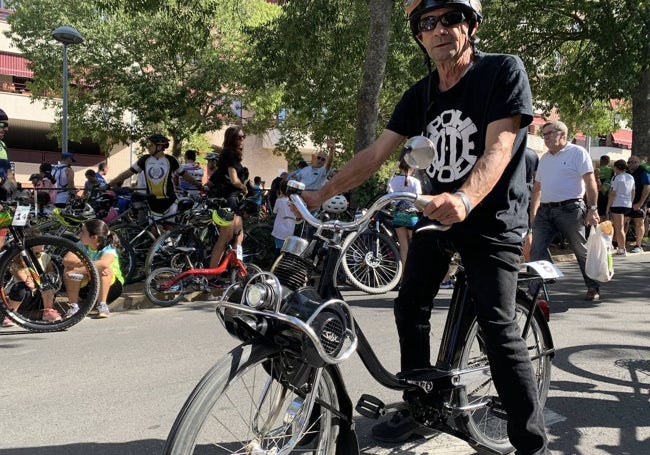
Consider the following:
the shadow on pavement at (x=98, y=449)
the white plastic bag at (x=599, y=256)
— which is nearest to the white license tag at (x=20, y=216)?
the shadow on pavement at (x=98, y=449)

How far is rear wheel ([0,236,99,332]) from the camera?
553 cm

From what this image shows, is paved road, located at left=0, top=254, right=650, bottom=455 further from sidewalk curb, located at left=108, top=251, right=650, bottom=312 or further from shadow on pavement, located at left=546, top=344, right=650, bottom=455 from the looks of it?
sidewalk curb, located at left=108, top=251, right=650, bottom=312

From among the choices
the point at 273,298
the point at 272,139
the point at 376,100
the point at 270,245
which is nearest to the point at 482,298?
the point at 273,298

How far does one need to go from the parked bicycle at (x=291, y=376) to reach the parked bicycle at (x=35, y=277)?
356cm

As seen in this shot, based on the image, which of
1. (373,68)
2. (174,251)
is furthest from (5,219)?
(373,68)

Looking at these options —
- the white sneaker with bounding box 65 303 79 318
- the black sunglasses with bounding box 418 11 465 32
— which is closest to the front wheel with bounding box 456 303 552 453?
the black sunglasses with bounding box 418 11 465 32

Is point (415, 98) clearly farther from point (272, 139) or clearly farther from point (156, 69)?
point (272, 139)

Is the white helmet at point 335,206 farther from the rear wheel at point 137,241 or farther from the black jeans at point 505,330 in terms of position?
the black jeans at point 505,330

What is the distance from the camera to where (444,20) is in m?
2.45

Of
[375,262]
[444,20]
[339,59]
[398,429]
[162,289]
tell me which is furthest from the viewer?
[339,59]

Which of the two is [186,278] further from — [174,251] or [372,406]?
[372,406]

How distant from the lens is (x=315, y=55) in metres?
14.2

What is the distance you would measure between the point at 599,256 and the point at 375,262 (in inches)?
122

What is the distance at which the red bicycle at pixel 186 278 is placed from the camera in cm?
713
